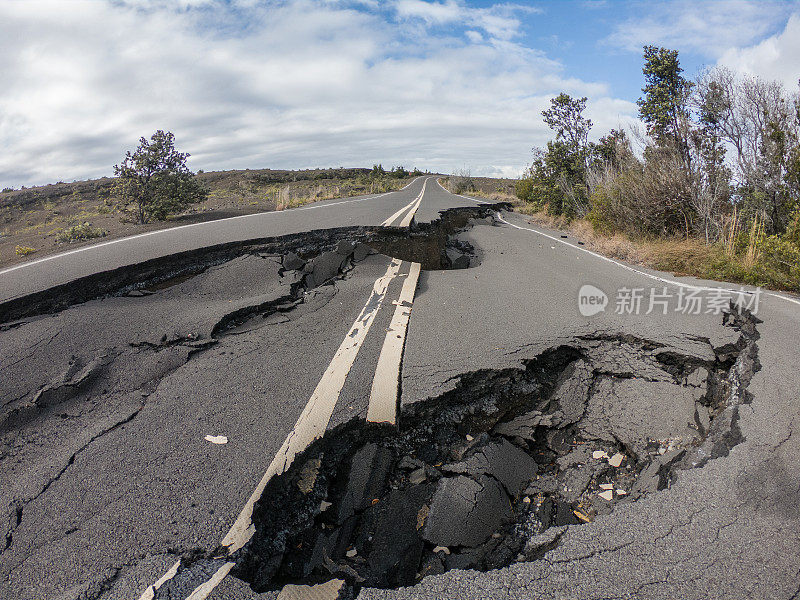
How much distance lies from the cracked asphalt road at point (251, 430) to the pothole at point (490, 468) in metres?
0.15

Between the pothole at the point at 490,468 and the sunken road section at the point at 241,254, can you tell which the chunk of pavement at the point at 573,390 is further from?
the sunken road section at the point at 241,254

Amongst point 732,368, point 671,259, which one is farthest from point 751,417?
point 671,259

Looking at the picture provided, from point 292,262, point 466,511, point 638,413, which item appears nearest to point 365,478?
point 466,511

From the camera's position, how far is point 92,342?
3.69m

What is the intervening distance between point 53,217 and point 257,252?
66.9ft

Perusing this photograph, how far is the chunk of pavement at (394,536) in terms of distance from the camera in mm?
1988

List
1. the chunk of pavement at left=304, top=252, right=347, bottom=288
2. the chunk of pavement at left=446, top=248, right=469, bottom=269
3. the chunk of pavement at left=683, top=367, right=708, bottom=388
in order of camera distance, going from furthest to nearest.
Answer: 1. the chunk of pavement at left=446, top=248, right=469, bottom=269
2. the chunk of pavement at left=304, top=252, right=347, bottom=288
3. the chunk of pavement at left=683, top=367, right=708, bottom=388

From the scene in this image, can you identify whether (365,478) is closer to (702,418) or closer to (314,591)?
(314,591)

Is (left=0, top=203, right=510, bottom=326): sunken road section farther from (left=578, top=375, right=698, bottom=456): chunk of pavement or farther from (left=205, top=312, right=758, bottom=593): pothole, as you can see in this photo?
(left=578, top=375, right=698, bottom=456): chunk of pavement

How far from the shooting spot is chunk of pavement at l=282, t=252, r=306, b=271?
6195mm

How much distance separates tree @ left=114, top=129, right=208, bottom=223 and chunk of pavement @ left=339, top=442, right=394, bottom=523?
11.5 m

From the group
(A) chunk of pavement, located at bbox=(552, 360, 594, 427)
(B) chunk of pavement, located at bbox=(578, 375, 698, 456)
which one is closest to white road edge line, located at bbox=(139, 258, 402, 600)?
(A) chunk of pavement, located at bbox=(552, 360, 594, 427)

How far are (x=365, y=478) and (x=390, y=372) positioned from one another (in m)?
0.97

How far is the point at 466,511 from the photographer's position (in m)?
2.32
